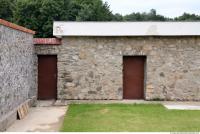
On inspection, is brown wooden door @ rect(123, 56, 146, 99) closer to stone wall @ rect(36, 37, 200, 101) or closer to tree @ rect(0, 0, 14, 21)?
stone wall @ rect(36, 37, 200, 101)

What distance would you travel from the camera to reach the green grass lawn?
1186 centimetres

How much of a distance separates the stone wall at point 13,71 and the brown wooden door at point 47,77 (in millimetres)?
1303

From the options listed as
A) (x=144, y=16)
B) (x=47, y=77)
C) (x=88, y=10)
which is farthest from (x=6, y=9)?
(x=47, y=77)

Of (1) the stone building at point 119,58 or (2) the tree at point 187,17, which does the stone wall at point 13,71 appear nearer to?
(1) the stone building at point 119,58

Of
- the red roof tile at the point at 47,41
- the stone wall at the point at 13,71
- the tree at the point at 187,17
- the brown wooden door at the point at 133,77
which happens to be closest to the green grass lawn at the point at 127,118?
the stone wall at the point at 13,71

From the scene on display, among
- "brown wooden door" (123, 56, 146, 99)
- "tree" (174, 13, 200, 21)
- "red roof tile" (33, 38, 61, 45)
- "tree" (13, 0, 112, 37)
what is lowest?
"brown wooden door" (123, 56, 146, 99)

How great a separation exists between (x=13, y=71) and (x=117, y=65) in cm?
613

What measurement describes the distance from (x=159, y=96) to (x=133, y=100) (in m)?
1.17

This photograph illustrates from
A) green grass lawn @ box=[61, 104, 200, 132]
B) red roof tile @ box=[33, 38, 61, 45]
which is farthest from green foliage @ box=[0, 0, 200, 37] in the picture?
green grass lawn @ box=[61, 104, 200, 132]

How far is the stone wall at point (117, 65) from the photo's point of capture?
18.2 meters

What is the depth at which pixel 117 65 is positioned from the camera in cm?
1817

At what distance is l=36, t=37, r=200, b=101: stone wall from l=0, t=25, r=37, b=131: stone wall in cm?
181

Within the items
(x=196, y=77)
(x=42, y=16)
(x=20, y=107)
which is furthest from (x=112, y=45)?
(x=42, y=16)

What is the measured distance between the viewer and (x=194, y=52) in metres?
18.3
